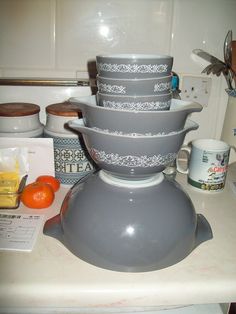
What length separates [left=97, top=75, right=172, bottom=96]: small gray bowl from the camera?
458 mm

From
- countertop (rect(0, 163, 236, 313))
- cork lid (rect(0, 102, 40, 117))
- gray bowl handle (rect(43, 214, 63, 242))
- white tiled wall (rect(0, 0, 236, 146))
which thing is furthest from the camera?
white tiled wall (rect(0, 0, 236, 146))

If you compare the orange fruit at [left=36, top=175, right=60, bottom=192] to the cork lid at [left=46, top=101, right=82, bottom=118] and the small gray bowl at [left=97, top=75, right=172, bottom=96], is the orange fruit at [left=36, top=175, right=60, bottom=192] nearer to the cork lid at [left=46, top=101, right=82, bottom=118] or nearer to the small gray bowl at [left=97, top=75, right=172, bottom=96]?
the cork lid at [left=46, top=101, right=82, bottom=118]

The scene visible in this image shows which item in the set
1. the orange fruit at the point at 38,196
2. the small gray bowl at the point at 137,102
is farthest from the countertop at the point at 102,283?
the small gray bowl at the point at 137,102

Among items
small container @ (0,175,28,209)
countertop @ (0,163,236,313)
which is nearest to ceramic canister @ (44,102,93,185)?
small container @ (0,175,28,209)

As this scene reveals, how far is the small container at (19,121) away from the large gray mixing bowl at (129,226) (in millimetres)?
248

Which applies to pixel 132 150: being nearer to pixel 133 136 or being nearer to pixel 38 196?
pixel 133 136

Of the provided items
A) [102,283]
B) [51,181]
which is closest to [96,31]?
[51,181]

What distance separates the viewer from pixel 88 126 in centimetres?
50

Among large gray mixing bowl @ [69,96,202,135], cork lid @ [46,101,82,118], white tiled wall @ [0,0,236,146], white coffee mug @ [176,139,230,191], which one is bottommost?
white coffee mug @ [176,139,230,191]

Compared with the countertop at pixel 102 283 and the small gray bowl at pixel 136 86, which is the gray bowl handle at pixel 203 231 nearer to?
the countertop at pixel 102 283

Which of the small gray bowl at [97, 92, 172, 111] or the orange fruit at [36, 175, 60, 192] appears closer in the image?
the small gray bowl at [97, 92, 172, 111]

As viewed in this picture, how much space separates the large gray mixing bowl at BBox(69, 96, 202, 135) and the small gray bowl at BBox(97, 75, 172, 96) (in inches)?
1.5

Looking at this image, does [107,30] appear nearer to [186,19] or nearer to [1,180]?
[186,19]

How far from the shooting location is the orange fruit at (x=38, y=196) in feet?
2.07
